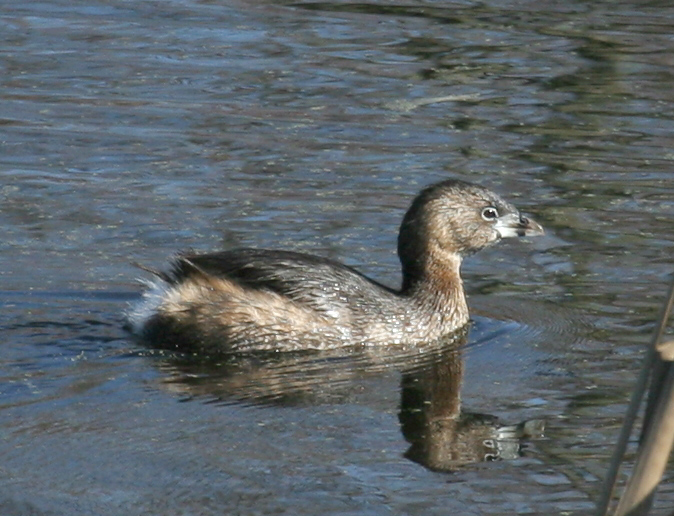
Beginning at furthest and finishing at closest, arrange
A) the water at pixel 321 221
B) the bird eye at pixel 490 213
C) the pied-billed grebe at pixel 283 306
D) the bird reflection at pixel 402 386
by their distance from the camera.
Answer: the bird eye at pixel 490 213 → the pied-billed grebe at pixel 283 306 → the bird reflection at pixel 402 386 → the water at pixel 321 221

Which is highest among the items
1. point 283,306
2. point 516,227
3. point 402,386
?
point 516,227

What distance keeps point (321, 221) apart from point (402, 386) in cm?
241

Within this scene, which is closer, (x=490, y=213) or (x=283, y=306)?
(x=283, y=306)

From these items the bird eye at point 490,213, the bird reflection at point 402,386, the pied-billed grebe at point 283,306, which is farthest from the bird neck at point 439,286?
the bird eye at point 490,213

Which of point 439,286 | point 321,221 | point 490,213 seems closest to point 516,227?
point 490,213

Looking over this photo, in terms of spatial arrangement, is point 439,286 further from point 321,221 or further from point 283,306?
point 321,221

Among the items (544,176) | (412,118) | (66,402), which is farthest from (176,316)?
(412,118)

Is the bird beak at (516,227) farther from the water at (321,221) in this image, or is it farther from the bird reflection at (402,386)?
the bird reflection at (402,386)

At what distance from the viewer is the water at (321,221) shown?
20.7 feet

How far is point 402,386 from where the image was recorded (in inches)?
298

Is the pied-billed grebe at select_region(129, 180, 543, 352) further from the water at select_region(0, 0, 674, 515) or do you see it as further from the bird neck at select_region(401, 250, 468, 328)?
the water at select_region(0, 0, 674, 515)

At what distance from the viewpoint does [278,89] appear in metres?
12.8

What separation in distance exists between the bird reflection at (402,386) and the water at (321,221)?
2 centimetres

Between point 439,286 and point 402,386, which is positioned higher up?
point 439,286
